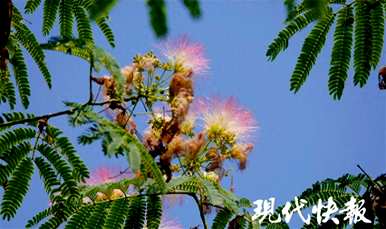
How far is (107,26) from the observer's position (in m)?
3.10

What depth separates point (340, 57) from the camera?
2.97m

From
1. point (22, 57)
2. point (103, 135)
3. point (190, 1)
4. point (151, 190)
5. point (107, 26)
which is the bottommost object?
point (190, 1)

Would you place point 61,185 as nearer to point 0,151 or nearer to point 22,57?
point 0,151

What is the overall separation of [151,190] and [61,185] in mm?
503

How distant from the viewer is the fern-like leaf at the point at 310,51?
294 cm

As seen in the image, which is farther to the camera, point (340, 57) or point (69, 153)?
point (340, 57)

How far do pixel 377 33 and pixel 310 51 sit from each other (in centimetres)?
30

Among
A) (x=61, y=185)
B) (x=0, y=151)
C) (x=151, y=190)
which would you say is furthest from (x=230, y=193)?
(x=0, y=151)

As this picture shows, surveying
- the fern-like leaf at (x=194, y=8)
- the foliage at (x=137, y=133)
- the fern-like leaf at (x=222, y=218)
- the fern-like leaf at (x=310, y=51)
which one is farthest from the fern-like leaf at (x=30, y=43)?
the fern-like leaf at (x=194, y=8)

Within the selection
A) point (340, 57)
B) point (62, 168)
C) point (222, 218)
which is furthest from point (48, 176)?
point (340, 57)

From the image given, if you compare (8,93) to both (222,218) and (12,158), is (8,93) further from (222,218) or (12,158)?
(222,218)

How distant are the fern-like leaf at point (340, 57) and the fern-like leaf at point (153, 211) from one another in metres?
0.87

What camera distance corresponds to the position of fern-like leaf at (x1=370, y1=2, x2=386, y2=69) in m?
2.98

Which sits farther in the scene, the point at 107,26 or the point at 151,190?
the point at 107,26
